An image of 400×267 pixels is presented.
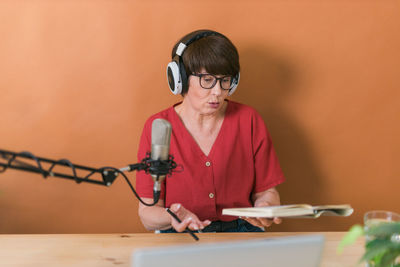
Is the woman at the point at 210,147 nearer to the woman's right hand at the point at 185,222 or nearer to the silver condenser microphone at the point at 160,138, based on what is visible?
the woman's right hand at the point at 185,222

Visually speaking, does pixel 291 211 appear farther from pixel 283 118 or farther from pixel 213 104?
pixel 283 118

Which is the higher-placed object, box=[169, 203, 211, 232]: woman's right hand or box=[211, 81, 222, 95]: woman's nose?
box=[211, 81, 222, 95]: woman's nose

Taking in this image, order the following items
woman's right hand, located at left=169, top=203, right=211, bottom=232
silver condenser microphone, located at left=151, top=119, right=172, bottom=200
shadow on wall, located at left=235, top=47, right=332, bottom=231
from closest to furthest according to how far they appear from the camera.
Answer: silver condenser microphone, located at left=151, top=119, right=172, bottom=200 → woman's right hand, located at left=169, top=203, right=211, bottom=232 → shadow on wall, located at left=235, top=47, right=332, bottom=231

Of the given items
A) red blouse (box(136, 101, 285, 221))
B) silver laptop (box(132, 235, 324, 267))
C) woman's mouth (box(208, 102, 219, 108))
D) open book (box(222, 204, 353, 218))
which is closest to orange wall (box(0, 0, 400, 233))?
red blouse (box(136, 101, 285, 221))

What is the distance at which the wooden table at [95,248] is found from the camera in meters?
1.20

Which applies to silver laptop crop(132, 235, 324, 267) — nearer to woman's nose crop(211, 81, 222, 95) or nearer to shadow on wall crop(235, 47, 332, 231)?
woman's nose crop(211, 81, 222, 95)

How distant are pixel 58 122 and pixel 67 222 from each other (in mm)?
541

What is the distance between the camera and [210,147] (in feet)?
5.79

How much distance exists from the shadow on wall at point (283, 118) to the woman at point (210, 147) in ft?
1.06

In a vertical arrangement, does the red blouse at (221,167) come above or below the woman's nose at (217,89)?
below

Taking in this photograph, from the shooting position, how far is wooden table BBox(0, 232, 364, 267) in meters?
1.20

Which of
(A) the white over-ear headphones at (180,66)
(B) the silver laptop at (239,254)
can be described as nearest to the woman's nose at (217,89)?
(A) the white over-ear headphones at (180,66)

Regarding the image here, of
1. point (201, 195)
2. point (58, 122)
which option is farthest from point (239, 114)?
point (58, 122)

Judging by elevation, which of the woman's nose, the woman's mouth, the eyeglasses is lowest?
the woman's mouth
